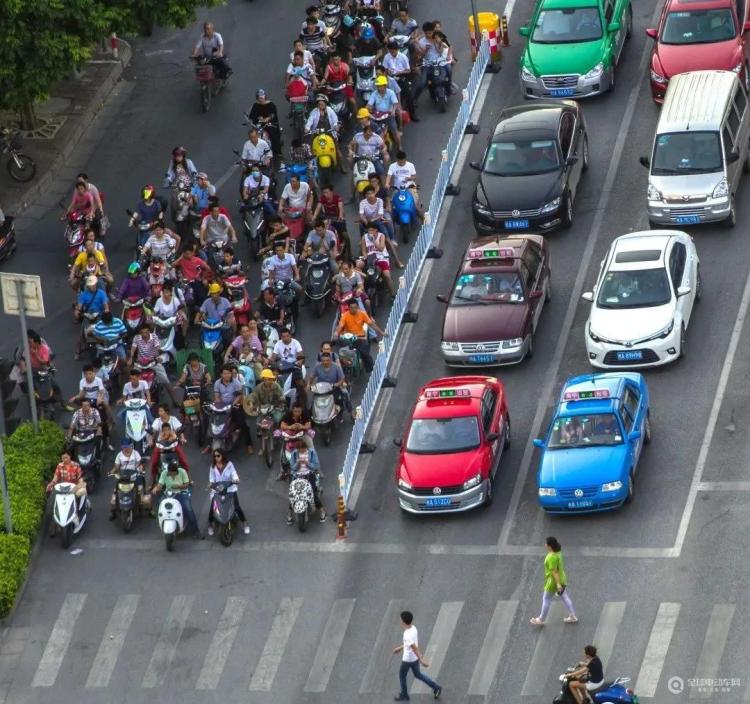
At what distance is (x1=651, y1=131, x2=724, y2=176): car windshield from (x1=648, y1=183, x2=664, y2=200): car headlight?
0.96 ft

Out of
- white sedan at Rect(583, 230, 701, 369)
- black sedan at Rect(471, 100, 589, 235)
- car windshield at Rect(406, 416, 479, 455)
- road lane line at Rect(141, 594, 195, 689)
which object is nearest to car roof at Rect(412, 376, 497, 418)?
car windshield at Rect(406, 416, 479, 455)

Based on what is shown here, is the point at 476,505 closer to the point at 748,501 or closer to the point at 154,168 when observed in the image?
the point at 748,501

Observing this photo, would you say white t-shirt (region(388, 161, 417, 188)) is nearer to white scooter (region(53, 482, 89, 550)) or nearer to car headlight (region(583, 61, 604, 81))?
car headlight (region(583, 61, 604, 81))

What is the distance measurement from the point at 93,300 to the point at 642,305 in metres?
10.5

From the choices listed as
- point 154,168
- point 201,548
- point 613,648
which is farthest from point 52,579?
point 154,168

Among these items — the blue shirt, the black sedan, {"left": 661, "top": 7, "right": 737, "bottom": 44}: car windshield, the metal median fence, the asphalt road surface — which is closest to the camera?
the asphalt road surface

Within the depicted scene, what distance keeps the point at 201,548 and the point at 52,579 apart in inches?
102

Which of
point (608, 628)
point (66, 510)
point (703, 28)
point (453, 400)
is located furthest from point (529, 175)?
point (608, 628)

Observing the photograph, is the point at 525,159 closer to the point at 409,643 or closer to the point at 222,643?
the point at 222,643

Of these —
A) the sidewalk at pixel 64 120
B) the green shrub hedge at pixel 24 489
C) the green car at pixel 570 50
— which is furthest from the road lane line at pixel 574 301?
the sidewalk at pixel 64 120

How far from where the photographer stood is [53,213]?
2002 inches

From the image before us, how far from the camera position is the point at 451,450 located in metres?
40.1

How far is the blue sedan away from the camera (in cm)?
3891

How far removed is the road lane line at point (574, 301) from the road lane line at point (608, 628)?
108 inches
